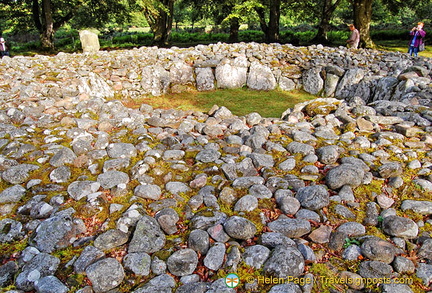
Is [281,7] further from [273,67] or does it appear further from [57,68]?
[57,68]

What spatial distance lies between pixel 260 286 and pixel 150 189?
1.57 m

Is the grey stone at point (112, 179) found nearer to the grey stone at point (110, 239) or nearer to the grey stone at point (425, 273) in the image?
the grey stone at point (110, 239)

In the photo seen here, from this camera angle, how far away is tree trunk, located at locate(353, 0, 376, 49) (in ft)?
44.4

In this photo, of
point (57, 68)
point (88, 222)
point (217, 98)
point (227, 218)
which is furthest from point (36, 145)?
point (217, 98)

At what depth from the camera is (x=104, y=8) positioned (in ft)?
58.0

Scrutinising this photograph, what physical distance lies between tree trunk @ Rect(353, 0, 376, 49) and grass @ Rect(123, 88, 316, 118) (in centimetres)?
663

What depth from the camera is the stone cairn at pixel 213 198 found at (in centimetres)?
241

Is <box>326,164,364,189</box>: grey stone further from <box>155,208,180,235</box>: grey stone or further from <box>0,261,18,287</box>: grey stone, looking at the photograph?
<box>0,261,18,287</box>: grey stone

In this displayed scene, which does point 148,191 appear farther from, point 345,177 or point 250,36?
point 250,36

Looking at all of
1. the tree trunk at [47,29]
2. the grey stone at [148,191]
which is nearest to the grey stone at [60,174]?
the grey stone at [148,191]

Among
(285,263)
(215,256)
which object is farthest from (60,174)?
(285,263)

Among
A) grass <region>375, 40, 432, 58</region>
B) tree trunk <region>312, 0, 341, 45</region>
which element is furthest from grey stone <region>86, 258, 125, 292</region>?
tree trunk <region>312, 0, 341, 45</region>

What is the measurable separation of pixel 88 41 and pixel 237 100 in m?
6.44

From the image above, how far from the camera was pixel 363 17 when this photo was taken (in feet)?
45.0
